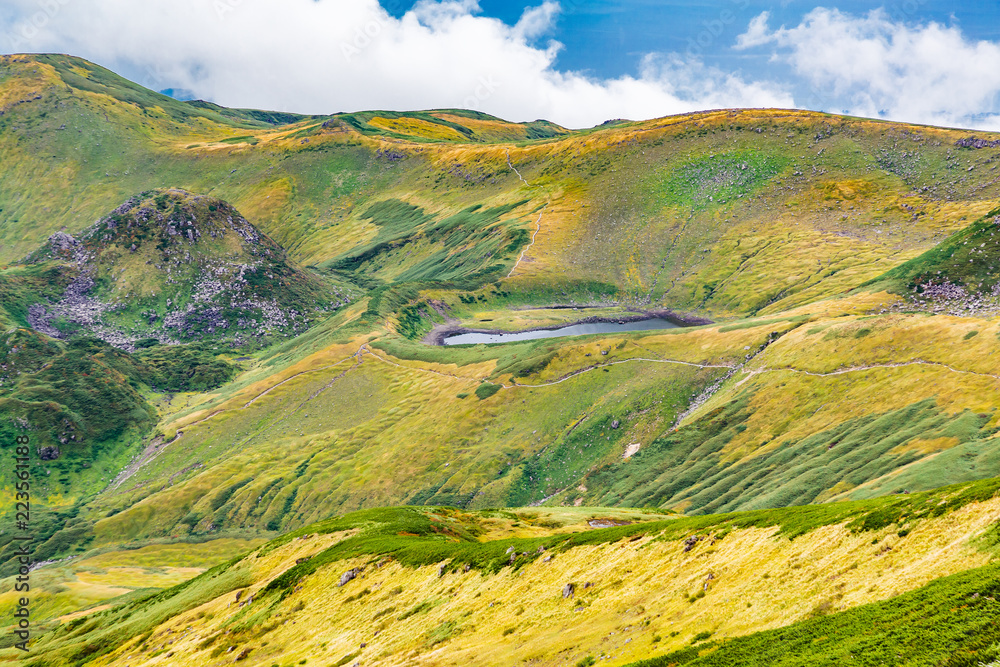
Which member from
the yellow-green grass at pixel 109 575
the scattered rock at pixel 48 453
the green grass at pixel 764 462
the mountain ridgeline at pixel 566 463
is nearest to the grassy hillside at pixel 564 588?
the mountain ridgeline at pixel 566 463

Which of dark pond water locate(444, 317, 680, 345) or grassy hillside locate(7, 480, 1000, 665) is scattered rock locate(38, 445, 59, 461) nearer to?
grassy hillside locate(7, 480, 1000, 665)

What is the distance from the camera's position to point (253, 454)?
427 ft

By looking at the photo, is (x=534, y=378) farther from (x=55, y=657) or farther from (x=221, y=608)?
(x=55, y=657)

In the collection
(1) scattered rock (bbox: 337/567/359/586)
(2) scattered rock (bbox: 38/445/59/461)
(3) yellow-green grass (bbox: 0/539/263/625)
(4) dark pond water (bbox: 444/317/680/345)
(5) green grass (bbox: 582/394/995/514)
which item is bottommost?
(3) yellow-green grass (bbox: 0/539/263/625)

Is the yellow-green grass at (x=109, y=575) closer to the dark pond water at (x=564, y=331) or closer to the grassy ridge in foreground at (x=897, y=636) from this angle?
the dark pond water at (x=564, y=331)

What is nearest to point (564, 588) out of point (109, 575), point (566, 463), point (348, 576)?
point (348, 576)

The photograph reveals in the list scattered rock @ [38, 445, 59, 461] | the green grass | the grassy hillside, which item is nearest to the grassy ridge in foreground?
the grassy hillside

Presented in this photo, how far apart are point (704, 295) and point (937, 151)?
288 ft

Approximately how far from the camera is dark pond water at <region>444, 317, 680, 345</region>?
6639 inches

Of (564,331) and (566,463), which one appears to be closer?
(566,463)

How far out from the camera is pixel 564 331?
568ft

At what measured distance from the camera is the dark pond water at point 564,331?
169 meters

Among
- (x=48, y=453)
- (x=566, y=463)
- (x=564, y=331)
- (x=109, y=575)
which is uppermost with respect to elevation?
(x=564, y=331)

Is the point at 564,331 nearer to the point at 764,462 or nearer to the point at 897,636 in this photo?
the point at 764,462
